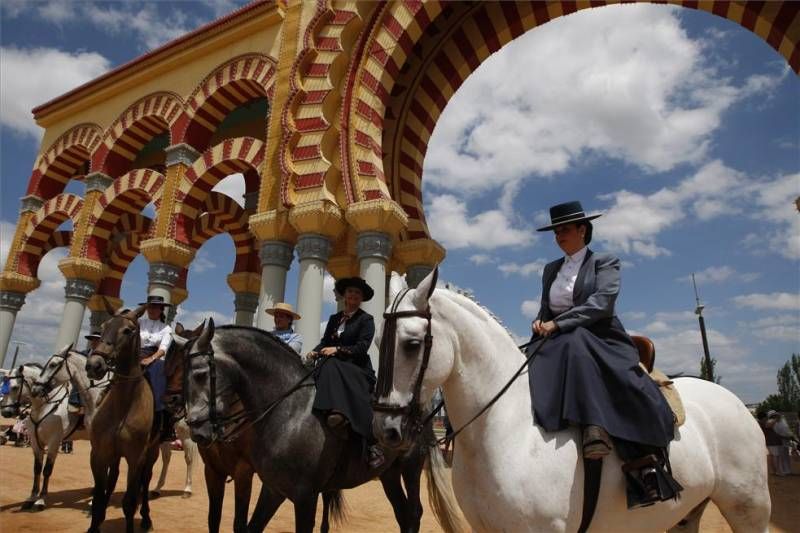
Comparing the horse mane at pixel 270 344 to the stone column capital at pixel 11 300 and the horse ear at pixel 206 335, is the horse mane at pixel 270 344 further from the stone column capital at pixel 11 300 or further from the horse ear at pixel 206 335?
the stone column capital at pixel 11 300

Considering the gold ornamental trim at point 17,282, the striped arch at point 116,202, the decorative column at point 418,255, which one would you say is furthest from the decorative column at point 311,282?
the gold ornamental trim at point 17,282

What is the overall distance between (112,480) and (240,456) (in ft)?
5.36

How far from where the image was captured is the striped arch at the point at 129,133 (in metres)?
13.9

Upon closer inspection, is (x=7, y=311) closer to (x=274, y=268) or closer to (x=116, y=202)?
(x=116, y=202)

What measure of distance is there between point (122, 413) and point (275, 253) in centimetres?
520

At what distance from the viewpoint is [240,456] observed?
4.50 m

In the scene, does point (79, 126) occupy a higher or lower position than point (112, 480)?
higher

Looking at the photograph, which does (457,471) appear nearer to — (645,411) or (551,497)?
(551,497)

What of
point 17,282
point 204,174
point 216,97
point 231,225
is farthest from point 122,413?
point 17,282

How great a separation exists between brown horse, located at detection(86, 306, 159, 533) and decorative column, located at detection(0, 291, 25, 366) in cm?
1344

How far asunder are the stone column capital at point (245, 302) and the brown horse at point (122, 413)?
36.8 feet

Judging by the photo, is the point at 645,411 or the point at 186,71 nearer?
the point at 645,411

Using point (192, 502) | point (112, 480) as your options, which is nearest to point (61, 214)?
point (192, 502)

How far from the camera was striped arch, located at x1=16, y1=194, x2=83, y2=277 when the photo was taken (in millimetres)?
15430
